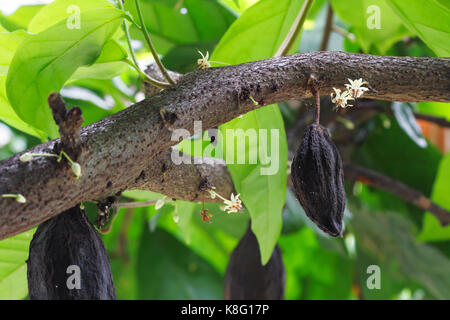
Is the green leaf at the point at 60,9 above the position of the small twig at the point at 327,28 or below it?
below

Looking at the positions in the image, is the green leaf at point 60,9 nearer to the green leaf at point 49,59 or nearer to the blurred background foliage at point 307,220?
the green leaf at point 49,59

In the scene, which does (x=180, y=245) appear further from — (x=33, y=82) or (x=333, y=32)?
(x=33, y=82)

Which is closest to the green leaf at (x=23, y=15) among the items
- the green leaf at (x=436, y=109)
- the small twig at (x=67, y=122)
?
the small twig at (x=67, y=122)

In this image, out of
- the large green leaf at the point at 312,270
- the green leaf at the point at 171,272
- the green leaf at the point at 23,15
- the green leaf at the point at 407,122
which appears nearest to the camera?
the green leaf at the point at 23,15

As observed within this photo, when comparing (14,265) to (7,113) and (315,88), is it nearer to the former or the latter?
(7,113)

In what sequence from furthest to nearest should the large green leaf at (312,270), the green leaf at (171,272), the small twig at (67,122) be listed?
the large green leaf at (312,270) → the green leaf at (171,272) → the small twig at (67,122)

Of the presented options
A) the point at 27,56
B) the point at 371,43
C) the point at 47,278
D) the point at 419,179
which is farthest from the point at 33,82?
the point at 419,179

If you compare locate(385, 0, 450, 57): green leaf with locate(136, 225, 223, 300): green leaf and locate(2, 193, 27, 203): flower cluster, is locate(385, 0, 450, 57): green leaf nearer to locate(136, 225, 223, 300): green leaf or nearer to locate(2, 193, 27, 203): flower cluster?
locate(2, 193, 27, 203): flower cluster

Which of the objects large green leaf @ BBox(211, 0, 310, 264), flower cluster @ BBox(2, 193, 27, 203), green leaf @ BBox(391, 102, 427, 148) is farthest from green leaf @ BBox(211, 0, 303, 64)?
green leaf @ BBox(391, 102, 427, 148)
